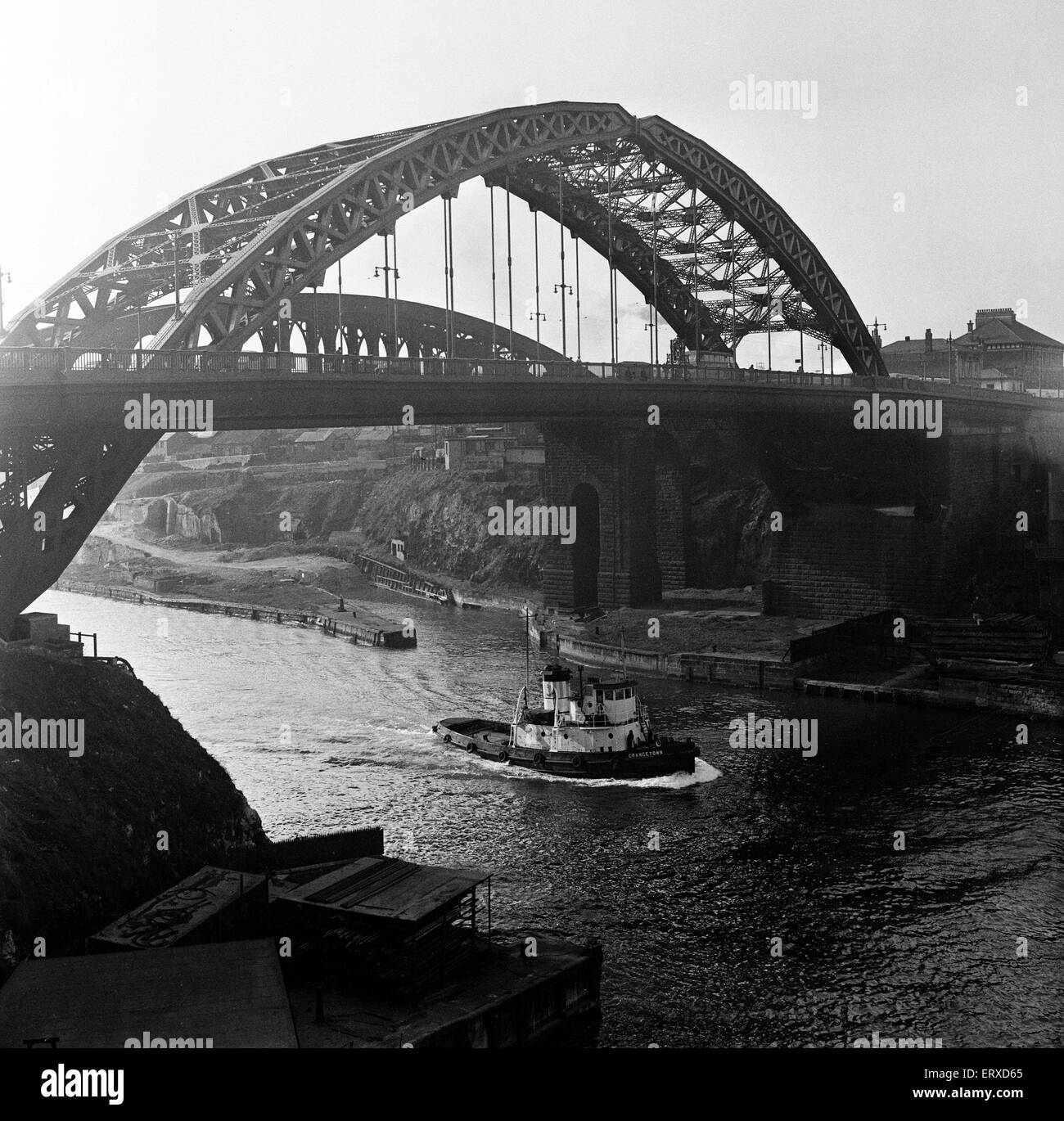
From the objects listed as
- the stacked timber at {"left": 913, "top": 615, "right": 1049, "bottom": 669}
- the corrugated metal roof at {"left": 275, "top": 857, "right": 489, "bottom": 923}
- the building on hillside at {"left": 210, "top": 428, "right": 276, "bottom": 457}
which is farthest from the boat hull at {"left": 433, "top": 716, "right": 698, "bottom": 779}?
the building on hillside at {"left": 210, "top": 428, "right": 276, "bottom": 457}

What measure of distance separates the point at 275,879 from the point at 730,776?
18.2m

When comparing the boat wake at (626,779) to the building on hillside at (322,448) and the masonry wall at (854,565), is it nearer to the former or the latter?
the masonry wall at (854,565)

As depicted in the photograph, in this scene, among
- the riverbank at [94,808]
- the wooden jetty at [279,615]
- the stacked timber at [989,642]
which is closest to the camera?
the riverbank at [94,808]

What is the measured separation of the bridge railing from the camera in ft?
120

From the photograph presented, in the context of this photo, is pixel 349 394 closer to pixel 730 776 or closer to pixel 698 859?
pixel 730 776

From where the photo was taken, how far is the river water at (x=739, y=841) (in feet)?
86.2

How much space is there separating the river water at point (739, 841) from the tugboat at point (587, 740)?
2.11ft

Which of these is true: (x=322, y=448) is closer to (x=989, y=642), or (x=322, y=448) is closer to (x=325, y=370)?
(x=325, y=370)

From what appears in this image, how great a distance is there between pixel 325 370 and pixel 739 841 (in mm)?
25029

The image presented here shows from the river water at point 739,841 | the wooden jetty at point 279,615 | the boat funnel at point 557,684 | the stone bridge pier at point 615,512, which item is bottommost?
→ the river water at point 739,841

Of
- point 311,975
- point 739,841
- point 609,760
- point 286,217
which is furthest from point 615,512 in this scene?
point 311,975

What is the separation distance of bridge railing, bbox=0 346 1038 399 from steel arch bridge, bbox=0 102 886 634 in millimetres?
1486

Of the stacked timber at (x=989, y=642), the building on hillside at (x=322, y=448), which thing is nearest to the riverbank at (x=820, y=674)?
the stacked timber at (x=989, y=642)

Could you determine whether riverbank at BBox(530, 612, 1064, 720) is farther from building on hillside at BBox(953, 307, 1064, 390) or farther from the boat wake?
building on hillside at BBox(953, 307, 1064, 390)
